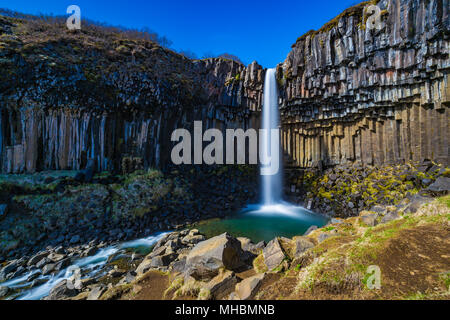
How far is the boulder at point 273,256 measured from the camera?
14.8 feet

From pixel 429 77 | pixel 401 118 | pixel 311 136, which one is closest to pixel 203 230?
pixel 311 136

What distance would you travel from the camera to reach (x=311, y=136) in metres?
20.1

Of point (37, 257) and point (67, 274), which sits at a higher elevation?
point (37, 257)

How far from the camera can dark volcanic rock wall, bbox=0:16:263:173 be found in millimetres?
13617

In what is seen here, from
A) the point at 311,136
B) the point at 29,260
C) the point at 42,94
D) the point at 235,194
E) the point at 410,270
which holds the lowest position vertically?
the point at 29,260

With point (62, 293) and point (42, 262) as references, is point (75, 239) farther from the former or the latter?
point (62, 293)

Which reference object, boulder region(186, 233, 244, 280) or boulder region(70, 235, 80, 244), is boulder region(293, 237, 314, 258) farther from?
boulder region(70, 235, 80, 244)

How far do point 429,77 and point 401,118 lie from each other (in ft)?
9.34

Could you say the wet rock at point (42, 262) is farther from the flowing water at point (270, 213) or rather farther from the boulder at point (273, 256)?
the boulder at point (273, 256)

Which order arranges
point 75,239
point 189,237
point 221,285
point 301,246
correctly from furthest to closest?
point 75,239 → point 189,237 → point 301,246 → point 221,285

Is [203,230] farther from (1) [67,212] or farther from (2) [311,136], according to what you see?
(2) [311,136]

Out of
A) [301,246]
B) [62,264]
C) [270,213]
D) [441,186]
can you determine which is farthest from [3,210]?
[441,186]

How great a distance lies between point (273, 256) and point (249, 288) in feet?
4.59

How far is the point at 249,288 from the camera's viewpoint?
3.58 m
